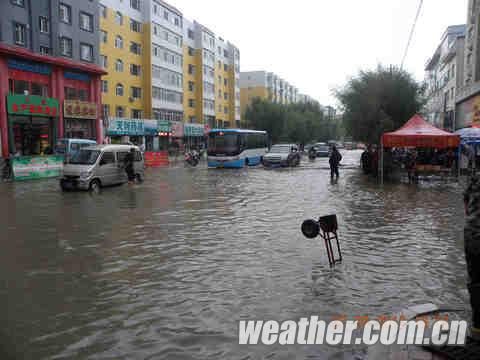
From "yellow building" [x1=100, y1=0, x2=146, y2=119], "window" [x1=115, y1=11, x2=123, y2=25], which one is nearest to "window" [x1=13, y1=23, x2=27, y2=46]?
"yellow building" [x1=100, y1=0, x2=146, y2=119]

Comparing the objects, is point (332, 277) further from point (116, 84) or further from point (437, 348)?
point (116, 84)

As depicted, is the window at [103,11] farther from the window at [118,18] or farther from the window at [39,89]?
the window at [39,89]

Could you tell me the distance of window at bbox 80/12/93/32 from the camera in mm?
39150

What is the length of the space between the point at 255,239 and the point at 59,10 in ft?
112

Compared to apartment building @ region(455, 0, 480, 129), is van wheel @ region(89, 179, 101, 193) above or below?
below

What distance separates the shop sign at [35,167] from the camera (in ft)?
77.8

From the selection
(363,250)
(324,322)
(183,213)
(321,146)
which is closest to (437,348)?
(324,322)

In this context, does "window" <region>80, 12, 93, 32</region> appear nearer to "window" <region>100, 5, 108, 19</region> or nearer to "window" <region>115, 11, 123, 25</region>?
"window" <region>100, 5, 108, 19</region>

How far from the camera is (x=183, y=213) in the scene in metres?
12.6

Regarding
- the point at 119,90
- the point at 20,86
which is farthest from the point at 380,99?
the point at 119,90

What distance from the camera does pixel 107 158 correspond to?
19.7 meters

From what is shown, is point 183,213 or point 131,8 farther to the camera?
point 131,8

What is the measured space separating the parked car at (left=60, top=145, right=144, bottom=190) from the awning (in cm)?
1214

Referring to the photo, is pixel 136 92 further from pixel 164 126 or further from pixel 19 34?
pixel 19 34
